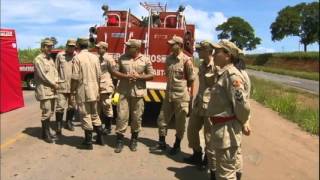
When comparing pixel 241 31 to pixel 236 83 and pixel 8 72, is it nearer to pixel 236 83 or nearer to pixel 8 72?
pixel 8 72

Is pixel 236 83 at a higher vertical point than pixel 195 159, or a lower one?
higher

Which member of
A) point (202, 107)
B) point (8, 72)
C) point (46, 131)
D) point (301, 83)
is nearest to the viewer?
point (202, 107)

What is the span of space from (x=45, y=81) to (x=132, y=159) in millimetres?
2355

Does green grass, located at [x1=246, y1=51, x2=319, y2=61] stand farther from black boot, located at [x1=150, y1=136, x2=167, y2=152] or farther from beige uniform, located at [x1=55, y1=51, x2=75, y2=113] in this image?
black boot, located at [x1=150, y1=136, x2=167, y2=152]

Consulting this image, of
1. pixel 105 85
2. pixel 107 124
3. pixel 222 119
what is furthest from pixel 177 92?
pixel 222 119

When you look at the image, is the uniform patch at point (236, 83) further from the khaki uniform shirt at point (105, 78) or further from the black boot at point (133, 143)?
the khaki uniform shirt at point (105, 78)

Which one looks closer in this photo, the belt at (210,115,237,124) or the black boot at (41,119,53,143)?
the belt at (210,115,237,124)

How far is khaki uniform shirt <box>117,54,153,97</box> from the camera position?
30.2 ft

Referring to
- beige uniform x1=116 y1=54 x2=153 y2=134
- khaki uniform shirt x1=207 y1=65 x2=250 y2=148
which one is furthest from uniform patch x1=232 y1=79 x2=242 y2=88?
beige uniform x1=116 y1=54 x2=153 y2=134

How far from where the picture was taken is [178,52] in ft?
30.0

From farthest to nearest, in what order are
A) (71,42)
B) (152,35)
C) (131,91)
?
(152,35), (71,42), (131,91)

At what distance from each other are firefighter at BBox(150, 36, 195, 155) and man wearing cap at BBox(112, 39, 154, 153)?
15.0 inches

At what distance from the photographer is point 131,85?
923 centimetres

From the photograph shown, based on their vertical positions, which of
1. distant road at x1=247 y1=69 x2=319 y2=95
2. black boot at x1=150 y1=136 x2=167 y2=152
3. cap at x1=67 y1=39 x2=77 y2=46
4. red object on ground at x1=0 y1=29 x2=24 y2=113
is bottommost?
distant road at x1=247 y1=69 x2=319 y2=95
